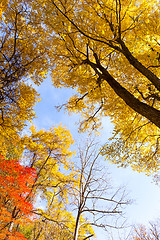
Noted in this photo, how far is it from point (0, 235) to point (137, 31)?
337 inches

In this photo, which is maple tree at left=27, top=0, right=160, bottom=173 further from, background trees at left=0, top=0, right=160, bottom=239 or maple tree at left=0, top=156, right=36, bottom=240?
maple tree at left=0, top=156, right=36, bottom=240

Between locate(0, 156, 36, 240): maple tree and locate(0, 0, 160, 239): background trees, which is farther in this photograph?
locate(0, 156, 36, 240): maple tree

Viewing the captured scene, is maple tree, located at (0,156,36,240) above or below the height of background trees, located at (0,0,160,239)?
below

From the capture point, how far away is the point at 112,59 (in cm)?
454

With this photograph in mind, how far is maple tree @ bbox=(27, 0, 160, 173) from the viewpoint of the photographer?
Result: 3160 mm

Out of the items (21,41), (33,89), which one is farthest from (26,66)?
(33,89)

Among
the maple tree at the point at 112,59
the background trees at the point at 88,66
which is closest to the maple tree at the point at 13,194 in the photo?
the background trees at the point at 88,66

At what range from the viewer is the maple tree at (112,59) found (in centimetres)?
316

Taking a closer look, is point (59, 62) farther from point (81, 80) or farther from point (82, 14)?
point (82, 14)

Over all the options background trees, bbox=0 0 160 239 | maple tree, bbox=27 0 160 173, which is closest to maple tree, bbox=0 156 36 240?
background trees, bbox=0 0 160 239

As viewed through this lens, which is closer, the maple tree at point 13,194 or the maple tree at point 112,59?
the maple tree at point 112,59

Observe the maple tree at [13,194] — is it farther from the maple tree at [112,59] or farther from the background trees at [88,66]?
the maple tree at [112,59]

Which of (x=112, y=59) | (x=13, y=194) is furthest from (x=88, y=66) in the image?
(x=13, y=194)

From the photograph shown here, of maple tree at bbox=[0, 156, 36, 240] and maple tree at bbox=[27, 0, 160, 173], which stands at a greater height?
maple tree at bbox=[27, 0, 160, 173]
